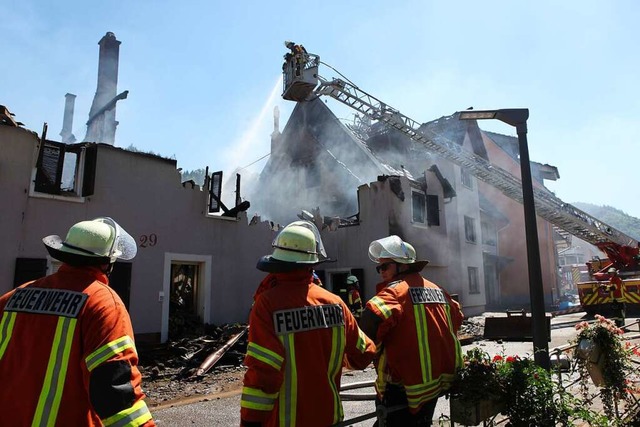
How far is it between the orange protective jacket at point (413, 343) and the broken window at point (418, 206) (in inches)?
546

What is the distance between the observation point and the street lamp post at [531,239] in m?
3.62

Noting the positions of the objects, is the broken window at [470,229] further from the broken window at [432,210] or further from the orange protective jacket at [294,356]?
the orange protective jacket at [294,356]

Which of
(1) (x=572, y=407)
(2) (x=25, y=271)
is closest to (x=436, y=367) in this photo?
(1) (x=572, y=407)

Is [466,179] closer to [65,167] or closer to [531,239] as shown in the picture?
[65,167]

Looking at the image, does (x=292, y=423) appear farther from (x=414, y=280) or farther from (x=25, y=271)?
(x=25, y=271)

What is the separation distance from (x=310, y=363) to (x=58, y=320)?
1045 mm

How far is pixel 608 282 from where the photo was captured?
1569 cm

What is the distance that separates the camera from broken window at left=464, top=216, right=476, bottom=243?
20266mm

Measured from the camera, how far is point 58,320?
5.67 ft

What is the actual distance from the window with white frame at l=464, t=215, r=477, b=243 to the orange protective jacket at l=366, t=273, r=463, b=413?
18.2 m

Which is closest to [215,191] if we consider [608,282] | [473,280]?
[473,280]

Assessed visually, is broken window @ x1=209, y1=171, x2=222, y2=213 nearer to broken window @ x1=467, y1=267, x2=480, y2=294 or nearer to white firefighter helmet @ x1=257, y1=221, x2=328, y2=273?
white firefighter helmet @ x1=257, y1=221, x2=328, y2=273

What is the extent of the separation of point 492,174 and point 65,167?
14858 mm

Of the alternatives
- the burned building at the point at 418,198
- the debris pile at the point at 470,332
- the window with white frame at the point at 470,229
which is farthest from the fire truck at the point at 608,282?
the window with white frame at the point at 470,229
